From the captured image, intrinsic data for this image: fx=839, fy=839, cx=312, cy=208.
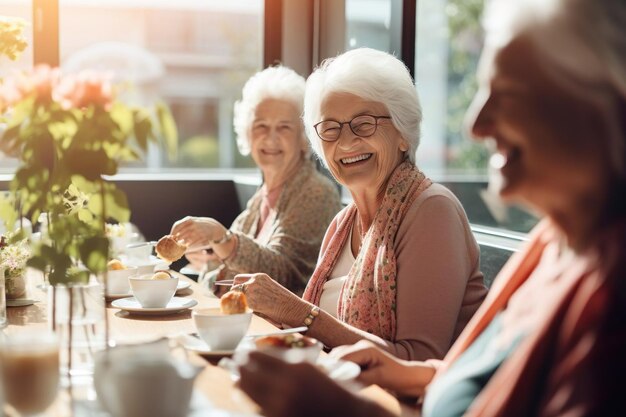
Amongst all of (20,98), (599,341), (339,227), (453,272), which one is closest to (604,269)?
(599,341)

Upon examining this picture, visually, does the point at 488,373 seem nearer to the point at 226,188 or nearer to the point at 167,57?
the point at 226,188

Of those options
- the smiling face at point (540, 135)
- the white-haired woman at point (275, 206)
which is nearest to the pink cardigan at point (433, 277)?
the smiling face at point (540, 135)

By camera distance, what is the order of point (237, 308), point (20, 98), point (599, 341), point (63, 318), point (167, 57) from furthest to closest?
point (167, 57)
point (237, 308)
point (63, 318)
point (20, 98)
point (599, 341)

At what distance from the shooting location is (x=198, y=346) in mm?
1598

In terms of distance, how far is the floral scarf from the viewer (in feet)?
6.55

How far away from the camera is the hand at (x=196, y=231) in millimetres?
2811

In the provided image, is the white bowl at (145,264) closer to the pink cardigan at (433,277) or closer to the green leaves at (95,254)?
the pink cardigan at (433,277)

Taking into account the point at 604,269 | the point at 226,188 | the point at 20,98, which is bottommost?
the point at 226,188

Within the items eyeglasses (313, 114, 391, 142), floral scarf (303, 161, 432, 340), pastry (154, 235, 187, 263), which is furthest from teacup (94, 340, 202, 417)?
pastry (154, 235, 187, 263)

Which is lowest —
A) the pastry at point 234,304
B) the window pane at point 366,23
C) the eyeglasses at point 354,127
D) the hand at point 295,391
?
the pastry at point 234,304

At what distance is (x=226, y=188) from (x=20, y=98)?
11.0 feet

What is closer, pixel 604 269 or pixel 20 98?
pixel 604 269

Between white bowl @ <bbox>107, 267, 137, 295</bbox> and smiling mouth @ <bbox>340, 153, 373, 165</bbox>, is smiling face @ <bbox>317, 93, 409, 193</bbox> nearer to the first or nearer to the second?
smiling mouth @ <bbox>340, 153, 373, 165</bbox>

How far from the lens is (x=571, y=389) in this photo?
85 centimetres
